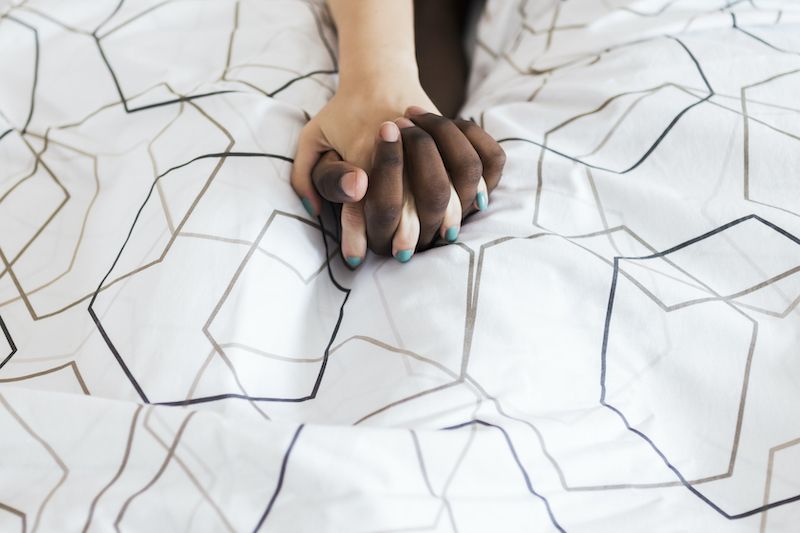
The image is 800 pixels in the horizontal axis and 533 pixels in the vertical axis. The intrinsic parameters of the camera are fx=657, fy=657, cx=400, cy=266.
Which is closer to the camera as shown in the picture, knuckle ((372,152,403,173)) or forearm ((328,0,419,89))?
knuckle ((372,152,403,173))

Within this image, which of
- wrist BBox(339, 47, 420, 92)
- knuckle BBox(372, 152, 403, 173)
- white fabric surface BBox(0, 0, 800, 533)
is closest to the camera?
white fabric surface BBox(0, 0, 800, 533)

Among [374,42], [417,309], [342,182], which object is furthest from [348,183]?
[374,42]

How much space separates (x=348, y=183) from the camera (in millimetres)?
483

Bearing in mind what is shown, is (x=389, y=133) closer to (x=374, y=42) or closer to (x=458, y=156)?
(x=458, y=156)

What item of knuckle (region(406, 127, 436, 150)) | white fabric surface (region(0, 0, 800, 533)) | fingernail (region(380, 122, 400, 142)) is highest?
fingernail (region(380, 122, 400, 142))

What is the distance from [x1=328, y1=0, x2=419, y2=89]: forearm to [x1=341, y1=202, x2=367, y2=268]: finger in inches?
5.7

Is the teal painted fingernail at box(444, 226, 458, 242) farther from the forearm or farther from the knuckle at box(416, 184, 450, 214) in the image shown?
the forearm

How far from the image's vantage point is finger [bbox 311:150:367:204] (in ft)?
1.59

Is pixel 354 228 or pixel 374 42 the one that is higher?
pixel 374 42

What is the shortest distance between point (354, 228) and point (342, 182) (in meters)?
0.05

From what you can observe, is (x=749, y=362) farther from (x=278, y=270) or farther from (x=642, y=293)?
(x=278, y=270)

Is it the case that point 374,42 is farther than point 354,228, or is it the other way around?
point 374,42

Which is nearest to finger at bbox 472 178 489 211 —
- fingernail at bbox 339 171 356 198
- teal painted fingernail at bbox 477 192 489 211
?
teal painted fingernail at bbox 477 192 489 211

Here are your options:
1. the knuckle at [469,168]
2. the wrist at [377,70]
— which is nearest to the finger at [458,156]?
the knuckle at [469,168]
